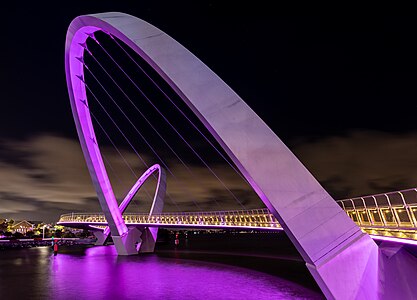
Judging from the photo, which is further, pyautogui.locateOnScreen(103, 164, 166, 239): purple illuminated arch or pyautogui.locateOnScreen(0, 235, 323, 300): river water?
pyautogui.locateOnScreen(103, 164, 166, 239): purple illuminated arch

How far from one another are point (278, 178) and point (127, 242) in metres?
28.8

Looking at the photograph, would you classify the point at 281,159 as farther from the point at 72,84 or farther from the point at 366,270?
the point at 72,84

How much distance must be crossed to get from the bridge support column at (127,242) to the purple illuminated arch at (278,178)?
1009 inches

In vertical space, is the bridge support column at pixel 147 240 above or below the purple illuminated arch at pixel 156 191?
below

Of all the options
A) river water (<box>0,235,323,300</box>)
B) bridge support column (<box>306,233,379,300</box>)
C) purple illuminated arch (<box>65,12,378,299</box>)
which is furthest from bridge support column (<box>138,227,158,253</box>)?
bridge support column (<box>306,233,379,300</box>)

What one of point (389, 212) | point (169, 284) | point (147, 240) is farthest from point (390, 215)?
point (147, 240)

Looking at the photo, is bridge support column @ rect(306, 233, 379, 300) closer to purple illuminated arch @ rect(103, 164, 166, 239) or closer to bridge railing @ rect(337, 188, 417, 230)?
bridge railing @ rect(337, 188, 417, 230)

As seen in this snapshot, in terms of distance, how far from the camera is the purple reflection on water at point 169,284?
16.3 metres

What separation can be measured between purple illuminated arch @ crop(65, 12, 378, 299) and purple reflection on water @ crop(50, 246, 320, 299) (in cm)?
754

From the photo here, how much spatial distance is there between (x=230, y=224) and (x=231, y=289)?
872 cm

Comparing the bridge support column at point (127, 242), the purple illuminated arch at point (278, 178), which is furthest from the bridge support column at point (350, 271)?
the bridge support column at point (127, 242)

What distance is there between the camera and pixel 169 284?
19.3 m

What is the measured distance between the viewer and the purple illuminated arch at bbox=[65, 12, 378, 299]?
26.9 ft

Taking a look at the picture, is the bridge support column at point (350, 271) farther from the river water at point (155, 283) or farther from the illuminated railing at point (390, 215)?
the river water at point (155, 283)
